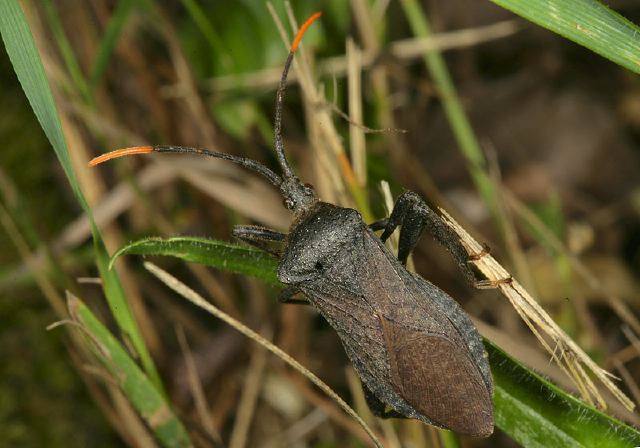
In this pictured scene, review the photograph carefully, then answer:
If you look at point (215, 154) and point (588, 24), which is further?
point (215, 154)

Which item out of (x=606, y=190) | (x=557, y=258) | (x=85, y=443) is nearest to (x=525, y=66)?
(x=606, y=190)

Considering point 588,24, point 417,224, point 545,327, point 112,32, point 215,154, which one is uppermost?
point 112,32

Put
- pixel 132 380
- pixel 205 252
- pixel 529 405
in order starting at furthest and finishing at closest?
pixel 132 380
pixel 205 252
pixel 529 405

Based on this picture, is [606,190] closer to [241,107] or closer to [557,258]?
[557,258]

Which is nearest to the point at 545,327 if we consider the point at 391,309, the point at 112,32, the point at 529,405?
the point at 529,405

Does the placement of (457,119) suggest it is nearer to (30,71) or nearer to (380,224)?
(380,224)

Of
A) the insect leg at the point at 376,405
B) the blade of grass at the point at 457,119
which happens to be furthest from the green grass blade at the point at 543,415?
the blade of grass at the point at 457,119

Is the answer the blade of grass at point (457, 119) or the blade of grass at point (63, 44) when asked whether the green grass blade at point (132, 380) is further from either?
the blade of grass at point (457, 119)

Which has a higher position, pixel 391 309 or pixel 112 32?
pixel 112 32
